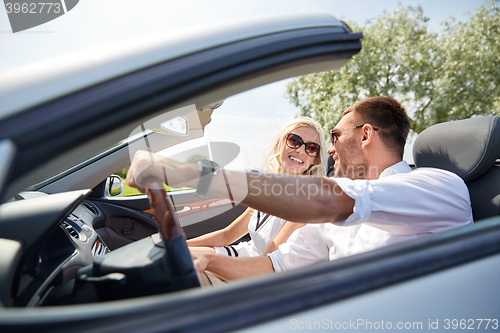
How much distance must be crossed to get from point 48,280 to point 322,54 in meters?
1.17

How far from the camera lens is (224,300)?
0.64 m

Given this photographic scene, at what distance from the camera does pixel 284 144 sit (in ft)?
8.79

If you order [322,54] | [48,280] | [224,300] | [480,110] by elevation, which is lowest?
[480,110]

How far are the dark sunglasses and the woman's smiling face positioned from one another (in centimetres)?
2

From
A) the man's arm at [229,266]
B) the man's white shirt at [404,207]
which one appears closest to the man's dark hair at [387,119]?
the man's white shirt at [404,207]

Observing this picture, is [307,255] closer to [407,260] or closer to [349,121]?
[349,121]

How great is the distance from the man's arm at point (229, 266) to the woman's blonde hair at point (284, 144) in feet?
3.30

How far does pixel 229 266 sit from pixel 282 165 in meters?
1.16

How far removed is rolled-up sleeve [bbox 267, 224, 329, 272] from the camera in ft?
6.46

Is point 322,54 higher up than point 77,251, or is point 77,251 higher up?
point 322,54

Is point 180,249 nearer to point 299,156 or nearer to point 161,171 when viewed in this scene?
point 161,171

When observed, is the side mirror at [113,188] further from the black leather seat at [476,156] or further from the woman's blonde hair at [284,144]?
the black leather seat at [476,156]

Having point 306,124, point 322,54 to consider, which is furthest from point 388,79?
point 322,54

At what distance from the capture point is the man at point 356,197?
3.83 ft
